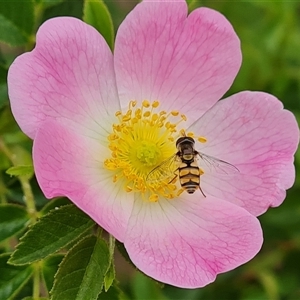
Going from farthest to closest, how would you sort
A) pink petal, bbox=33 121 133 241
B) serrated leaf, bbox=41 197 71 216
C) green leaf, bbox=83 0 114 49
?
1. green leaf, bbox=83 0 114 49
2. serrated leaf, bbox=41 197 71 216
3. pink petal, bbox=33 121 133 241

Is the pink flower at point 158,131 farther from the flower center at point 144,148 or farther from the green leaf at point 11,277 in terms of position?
the green leaf at point 11,277

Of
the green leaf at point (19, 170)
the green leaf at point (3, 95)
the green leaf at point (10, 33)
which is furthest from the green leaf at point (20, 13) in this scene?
the green leaf at point (19, 170)

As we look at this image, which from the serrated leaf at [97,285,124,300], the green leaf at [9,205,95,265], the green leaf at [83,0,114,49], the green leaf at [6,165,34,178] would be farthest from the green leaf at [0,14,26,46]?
the serrated leaf at [97,285,124,300]

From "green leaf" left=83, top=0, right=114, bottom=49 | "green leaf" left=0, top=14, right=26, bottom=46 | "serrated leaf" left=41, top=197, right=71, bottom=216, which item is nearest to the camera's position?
"serrated leaf" left=41, top=197, right=71, bottom=216

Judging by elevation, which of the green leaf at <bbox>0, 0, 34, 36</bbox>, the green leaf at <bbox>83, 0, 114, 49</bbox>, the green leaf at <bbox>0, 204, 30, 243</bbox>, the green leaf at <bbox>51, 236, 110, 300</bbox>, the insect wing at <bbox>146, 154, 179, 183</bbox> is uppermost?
the green leaf at <bbox>83, 0, 114, 49</bbox>

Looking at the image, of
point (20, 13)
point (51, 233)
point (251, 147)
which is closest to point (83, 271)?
point (51, 233)

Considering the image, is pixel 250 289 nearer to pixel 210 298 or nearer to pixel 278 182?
pixel 210 298

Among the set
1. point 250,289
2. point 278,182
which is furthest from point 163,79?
point 250,289

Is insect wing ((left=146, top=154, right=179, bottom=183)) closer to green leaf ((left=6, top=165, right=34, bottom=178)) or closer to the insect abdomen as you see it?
the insect abdomen
